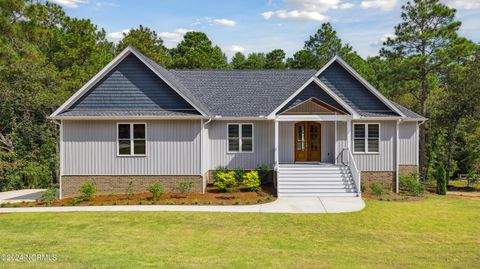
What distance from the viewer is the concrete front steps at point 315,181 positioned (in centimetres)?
1834

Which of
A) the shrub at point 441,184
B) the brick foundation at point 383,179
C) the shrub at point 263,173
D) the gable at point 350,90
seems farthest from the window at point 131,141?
the shrub at point 441,184

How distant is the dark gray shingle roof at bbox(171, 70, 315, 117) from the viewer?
71.3 ft

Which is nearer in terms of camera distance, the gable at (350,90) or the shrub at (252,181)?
the shrub at (252,181)

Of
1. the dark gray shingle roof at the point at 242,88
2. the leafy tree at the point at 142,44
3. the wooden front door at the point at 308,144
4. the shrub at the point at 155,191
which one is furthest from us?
the leafy tree at the point at 142,44

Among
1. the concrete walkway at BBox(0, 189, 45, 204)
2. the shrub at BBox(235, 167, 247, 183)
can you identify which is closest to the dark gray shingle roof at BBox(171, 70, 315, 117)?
the shrub at BBox(235, 167, 247, 183)

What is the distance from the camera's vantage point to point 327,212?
585 inches

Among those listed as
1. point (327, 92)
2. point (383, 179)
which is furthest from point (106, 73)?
point (383, 179)

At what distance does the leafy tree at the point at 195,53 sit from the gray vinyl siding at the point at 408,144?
91.3ft

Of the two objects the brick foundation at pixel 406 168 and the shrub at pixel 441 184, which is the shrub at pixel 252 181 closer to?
the brick foundation at pixel 406 168

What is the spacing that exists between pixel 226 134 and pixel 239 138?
71cm

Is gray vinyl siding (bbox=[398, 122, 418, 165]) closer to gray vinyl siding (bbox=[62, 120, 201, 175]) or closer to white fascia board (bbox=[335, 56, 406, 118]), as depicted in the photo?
white fascia board (bbox=[335, 56, 406, 118])

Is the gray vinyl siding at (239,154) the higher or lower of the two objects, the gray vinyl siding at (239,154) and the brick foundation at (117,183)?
the higher

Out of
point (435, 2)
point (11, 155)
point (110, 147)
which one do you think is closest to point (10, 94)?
point (11, 155)

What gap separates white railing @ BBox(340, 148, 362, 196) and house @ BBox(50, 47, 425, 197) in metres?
0.05
